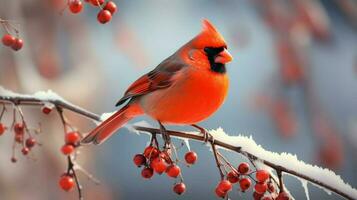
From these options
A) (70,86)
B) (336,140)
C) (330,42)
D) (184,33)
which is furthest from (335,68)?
(70,86)

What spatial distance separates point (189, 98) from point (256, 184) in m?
0.24

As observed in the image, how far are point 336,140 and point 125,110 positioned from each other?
692 millimetres

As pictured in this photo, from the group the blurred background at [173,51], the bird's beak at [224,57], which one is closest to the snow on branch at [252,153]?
the bird's beak at [224,57]

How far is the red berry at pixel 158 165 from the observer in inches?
33.7

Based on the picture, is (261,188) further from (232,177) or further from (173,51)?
(173,51)

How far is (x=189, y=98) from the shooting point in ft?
3.44

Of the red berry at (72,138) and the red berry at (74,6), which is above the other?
the red berry at (74,6)

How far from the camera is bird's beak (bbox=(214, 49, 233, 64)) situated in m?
1.02

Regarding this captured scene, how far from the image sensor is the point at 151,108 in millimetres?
1074

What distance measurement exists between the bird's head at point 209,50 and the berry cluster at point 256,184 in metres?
0.23

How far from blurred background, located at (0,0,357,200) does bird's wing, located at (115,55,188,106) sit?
0.92 feet

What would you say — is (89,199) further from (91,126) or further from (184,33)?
(184,33)

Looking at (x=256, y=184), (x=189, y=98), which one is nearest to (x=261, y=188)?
(x=256, y=184)

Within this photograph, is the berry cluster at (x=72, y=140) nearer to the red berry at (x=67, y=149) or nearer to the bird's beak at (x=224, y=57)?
the red berry at (x=67, y=149)
